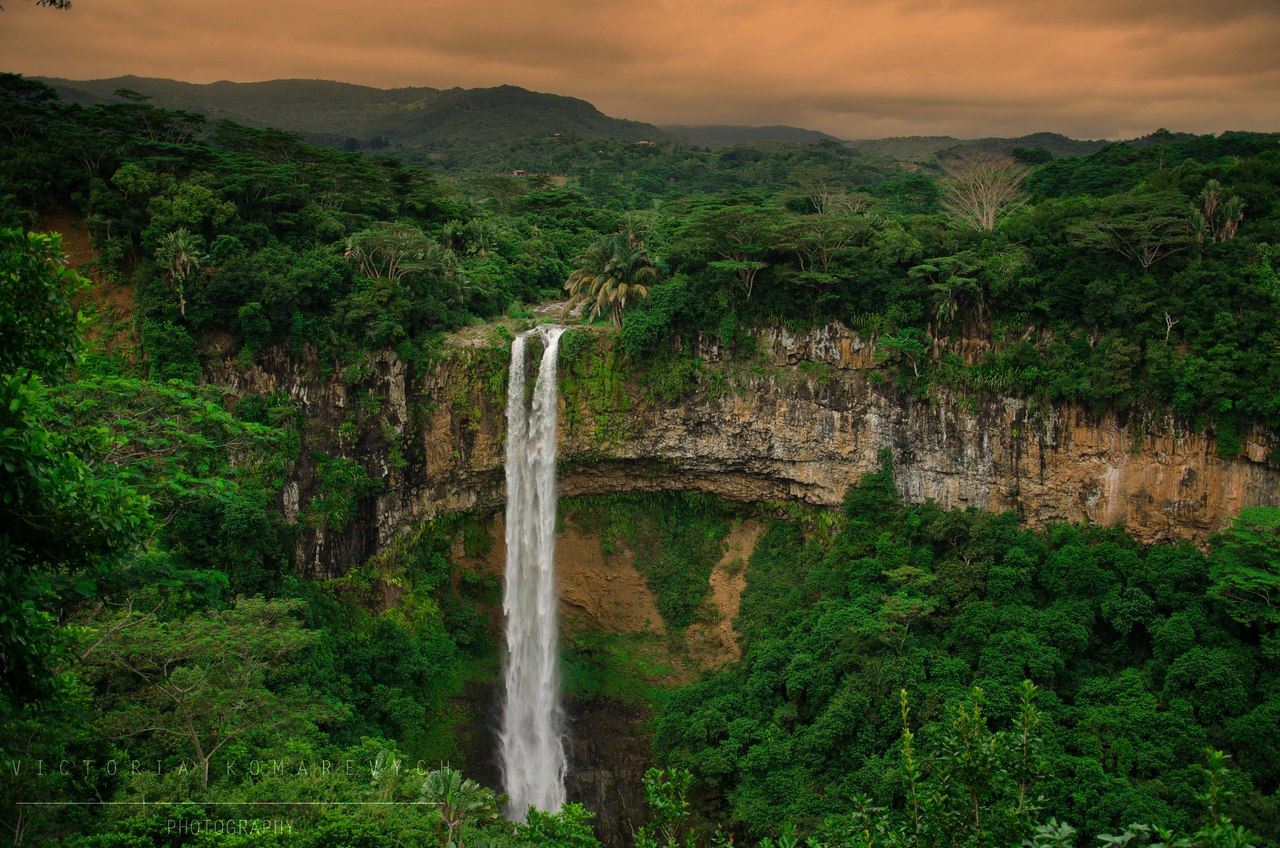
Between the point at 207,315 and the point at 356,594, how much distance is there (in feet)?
28.5

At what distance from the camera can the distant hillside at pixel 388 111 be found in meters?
116

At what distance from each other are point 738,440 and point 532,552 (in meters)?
7.26

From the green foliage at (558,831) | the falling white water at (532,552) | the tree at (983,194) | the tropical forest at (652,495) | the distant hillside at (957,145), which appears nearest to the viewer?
the green foliage at (558,831)

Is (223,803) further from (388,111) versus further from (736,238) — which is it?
(388,111)

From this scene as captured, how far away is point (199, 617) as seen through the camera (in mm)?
17031

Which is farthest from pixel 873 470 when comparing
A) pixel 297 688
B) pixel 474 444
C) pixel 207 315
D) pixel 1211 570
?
pixel 207 315

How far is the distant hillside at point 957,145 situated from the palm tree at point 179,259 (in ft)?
252

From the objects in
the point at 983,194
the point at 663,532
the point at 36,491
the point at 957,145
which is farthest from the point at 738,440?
the point at 957,145

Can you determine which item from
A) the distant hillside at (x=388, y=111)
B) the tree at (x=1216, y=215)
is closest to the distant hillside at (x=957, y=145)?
the distant hillside at (x=388, y=111)

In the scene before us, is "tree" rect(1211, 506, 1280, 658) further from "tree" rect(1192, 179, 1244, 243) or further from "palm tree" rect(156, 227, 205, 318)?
"palm tree" rect(156, 227, 205, 318)

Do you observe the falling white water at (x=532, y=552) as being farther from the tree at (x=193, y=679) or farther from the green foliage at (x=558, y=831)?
the green foliage at (x=558, y=831)

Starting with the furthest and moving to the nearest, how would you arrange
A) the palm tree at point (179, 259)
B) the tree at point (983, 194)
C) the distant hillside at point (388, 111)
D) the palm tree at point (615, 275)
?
the distant hillside at point (388, 111) < the tree at point (983, 194) < the palm tree at point (615, 275) < the palm tree at point (179, 259)

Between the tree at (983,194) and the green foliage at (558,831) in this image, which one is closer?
the green foliage at (558,831)

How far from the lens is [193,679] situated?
14883 mm
